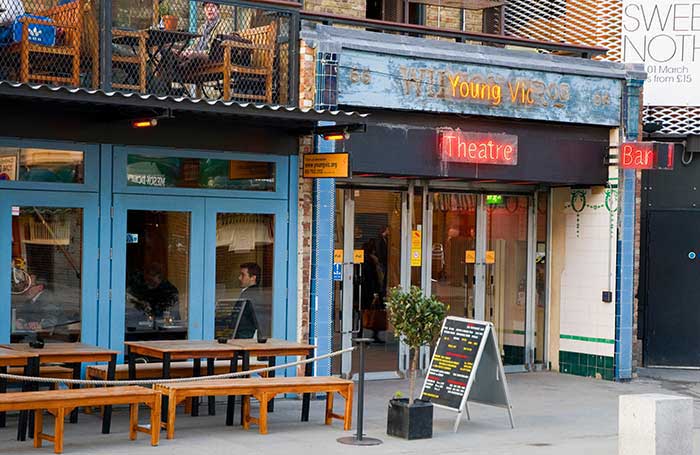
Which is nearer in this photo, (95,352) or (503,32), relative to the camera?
(95,352)

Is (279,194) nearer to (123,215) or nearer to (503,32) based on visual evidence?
(123,215)

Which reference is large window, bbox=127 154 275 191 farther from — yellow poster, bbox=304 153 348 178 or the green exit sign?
the green exit sign

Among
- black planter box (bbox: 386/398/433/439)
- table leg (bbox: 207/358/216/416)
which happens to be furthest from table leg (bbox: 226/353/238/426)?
black planter box (bbox: 386/398/433/439)

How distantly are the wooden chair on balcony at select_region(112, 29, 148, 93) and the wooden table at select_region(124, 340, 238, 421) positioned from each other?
279 cm

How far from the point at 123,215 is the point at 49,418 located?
232 cm

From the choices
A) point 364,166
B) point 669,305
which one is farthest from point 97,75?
point 669,305

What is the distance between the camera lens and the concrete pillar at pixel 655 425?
10706 millimetres

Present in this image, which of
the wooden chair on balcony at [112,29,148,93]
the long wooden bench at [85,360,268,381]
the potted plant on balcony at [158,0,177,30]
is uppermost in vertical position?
the potted plant on balcony at [158,0,177,30]

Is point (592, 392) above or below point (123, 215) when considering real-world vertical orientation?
below

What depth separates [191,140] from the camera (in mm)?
14234

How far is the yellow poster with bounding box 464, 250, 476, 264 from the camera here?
709 inches

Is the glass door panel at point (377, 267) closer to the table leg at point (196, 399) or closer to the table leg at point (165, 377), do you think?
the table leg at point (196, 399)

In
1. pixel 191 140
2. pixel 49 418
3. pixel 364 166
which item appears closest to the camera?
pixel 49 418

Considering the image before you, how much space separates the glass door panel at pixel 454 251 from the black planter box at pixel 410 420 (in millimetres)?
5382
